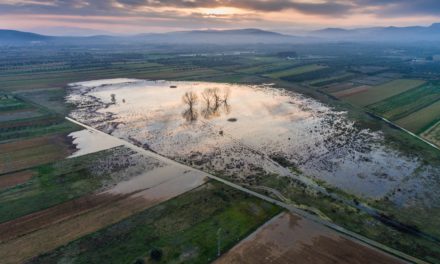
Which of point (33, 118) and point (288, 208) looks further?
point (33, 118)

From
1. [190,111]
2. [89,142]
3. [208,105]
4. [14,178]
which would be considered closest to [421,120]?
[208,105]

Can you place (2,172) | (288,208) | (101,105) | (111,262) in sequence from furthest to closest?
(101,105) < (2,172) < (288,208) < (111,262)

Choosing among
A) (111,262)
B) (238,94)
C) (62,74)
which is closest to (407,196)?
(111,262)

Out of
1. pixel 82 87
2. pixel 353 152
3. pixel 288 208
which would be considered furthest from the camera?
pixel 82 87

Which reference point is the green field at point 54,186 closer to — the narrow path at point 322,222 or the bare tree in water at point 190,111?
the narrow path at point 322,222

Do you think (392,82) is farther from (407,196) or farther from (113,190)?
(113,190)

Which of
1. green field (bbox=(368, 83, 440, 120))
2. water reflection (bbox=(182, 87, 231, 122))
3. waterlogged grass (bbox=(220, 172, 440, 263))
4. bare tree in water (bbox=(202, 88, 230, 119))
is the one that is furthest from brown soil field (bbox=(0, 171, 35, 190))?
green field (bbox=(368, 83, 440, 120))

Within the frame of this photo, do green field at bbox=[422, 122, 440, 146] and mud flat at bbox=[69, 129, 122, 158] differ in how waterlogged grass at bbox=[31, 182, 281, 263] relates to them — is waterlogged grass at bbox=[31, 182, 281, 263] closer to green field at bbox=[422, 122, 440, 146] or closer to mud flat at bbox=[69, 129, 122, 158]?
mud flat at bbox=[69, 129, 122, 158]

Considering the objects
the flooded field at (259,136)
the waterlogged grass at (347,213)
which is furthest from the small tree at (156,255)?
the flooded field at (259,136)
